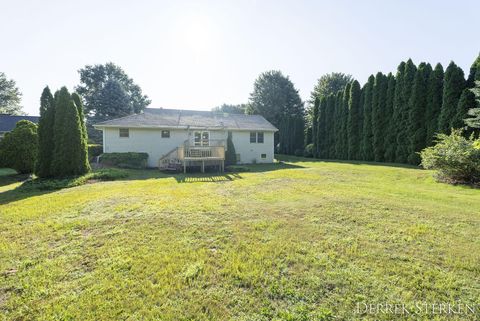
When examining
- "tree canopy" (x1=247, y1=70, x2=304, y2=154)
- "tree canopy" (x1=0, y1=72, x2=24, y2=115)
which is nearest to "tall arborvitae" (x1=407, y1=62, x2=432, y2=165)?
"tree canopy" (x1=247, y1=70, x2=304, y2=154)

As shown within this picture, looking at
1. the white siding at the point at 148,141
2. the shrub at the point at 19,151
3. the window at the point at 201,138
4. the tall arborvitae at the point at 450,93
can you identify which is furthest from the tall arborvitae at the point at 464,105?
the shrub at the point at 19,151

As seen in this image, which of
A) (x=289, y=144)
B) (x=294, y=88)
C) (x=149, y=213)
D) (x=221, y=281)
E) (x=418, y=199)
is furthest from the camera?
(x=294, y=88)

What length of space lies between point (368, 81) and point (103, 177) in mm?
22622

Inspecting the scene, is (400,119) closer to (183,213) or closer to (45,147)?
(183,213)

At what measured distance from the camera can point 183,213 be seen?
5348mm

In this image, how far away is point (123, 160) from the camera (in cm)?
1507

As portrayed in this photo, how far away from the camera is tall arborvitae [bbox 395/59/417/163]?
1780 centimetres

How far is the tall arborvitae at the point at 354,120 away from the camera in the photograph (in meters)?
22.3

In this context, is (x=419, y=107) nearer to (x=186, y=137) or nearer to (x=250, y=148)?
(x=250, y=148)

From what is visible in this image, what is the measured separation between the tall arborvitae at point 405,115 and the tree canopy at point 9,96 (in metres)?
59.3

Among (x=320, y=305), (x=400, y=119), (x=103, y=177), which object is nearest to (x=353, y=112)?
(x=400, y=119)

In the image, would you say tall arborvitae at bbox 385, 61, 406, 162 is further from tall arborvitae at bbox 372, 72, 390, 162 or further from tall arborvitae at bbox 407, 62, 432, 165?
tall arborvitae at bbox 407, 62, 432, 165

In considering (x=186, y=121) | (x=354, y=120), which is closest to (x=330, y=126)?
(x=354, y=120)

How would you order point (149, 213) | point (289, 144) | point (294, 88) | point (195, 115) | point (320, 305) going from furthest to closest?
point (294, 88) < point (289, 144) < point (195, 115) < point (149, 213) < point (320, 305)
